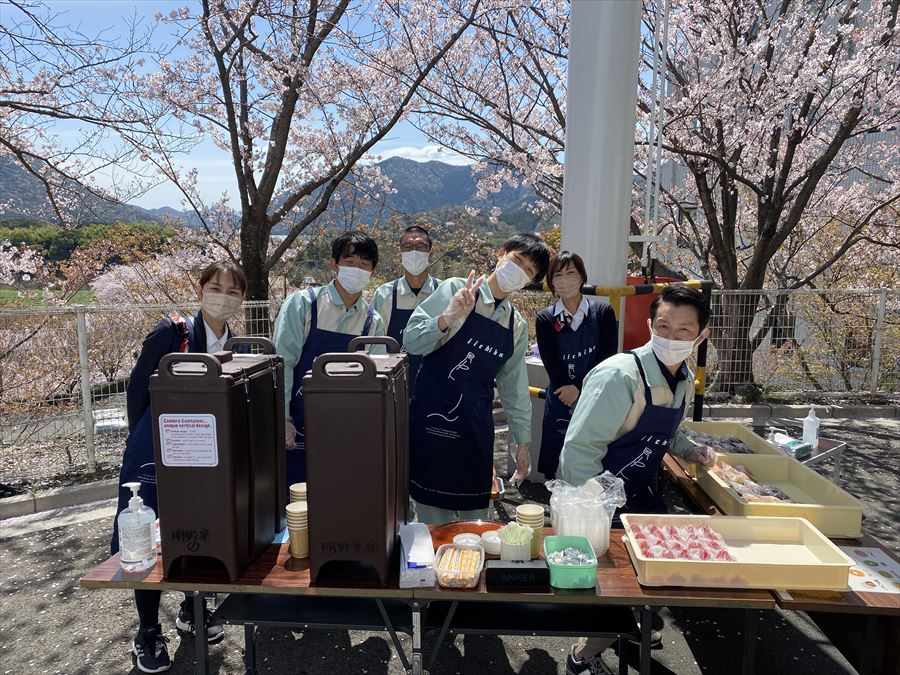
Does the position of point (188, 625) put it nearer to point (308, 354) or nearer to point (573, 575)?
point (308, 354)

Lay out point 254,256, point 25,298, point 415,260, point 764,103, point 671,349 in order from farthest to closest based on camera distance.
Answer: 1. point 25,298
2. point 764,103
3. point 254,256
4. point 415,260
5. point 671,349

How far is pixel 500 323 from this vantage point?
2.88 m

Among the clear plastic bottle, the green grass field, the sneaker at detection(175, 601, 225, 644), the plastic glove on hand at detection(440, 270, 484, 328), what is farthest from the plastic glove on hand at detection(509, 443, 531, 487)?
the green grass field

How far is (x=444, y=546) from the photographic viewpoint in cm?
206

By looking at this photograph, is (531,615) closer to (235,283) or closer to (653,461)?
(653,461)

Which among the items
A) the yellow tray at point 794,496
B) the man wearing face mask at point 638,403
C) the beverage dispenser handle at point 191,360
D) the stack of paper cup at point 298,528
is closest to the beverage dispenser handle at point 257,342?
the beverage dispenser handle at point 191,360

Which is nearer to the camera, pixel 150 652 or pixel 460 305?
pixel 460 305

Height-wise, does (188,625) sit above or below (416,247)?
below

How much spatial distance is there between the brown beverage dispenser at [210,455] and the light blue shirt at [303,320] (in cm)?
95

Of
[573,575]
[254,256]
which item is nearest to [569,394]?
[573,575]

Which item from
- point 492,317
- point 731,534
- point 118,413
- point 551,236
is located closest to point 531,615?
point 731,534

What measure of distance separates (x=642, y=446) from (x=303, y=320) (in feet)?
5.80

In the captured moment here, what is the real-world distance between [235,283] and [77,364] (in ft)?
12.7

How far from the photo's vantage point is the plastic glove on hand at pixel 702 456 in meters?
2.74
